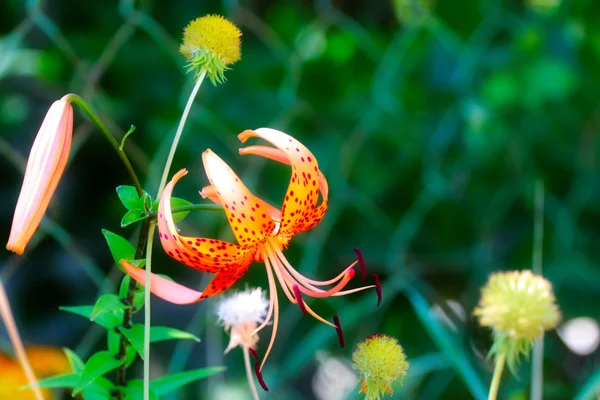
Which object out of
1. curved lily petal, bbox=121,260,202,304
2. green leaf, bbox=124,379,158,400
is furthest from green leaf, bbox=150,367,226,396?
curved lily petal, bbox=121,260,202,304

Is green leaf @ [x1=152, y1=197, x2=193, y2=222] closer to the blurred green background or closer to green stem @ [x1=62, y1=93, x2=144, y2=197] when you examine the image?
green stem @ [x1=62, y1=93, x2=144, y2=197]

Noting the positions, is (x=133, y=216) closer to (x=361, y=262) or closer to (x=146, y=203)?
(x=146, y=203)

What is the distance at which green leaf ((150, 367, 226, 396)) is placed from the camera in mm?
452

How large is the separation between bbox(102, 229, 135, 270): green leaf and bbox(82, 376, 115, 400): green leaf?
0.30 ft

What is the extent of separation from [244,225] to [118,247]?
68 mm

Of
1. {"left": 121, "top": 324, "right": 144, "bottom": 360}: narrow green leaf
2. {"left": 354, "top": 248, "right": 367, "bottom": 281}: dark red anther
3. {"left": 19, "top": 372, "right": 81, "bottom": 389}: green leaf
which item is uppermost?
{"left": 354, "top": 248, "right": 367, "bottom": 281}: dark red anther

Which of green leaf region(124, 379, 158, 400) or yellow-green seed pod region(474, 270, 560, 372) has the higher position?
yellow-green seed pod region(474, 270, 560, 372)

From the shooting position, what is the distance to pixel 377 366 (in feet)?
1.14

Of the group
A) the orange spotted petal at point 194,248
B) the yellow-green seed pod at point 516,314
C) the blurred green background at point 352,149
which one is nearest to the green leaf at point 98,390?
the orange spotted petal at point 194,248

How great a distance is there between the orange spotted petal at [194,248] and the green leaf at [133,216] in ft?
0.06

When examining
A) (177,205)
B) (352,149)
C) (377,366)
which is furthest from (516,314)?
(352,149)

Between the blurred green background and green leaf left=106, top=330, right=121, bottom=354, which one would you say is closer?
green leaf left=106, top=330, right=121, bottom=354

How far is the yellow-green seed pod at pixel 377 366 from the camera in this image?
346 mm

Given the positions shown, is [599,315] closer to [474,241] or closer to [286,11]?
[474,241]
